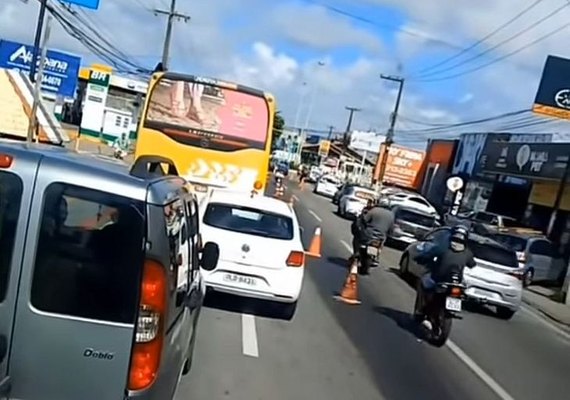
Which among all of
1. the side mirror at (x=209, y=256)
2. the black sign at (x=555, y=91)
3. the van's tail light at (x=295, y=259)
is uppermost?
the black sign at (x=555, y=91)

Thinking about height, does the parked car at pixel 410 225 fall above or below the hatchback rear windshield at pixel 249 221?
below

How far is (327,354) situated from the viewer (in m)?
10.2

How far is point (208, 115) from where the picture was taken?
17672 millimetres

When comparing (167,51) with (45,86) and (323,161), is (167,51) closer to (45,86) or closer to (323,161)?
(45,86)

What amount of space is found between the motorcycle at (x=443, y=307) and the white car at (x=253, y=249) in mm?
1967

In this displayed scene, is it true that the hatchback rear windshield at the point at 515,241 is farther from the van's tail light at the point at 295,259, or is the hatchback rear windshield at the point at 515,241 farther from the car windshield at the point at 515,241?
the van's tail light at the point at 295,259

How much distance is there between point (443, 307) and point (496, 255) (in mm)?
5583

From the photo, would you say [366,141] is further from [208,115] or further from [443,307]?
[443,307]

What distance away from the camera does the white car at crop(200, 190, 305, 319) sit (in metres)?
11.6

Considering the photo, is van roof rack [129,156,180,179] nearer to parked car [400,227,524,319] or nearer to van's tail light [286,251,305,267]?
van's tail light [286,251,305,267]

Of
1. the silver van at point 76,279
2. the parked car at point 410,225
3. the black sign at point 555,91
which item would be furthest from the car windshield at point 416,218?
the silver van at point 76,279

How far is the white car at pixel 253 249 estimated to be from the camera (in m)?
11.6

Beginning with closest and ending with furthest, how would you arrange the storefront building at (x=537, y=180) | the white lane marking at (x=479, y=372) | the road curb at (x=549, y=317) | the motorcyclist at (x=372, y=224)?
the white lane marking at (x=479, y=372)
the motorcyclist at (x=372, y=224)
the road curb at (x=549, y=317)
the storefront building at (x=537, y=180)

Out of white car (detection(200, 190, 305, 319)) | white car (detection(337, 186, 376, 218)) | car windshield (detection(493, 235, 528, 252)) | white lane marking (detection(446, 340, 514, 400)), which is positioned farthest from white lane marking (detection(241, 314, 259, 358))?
white car (detection(337, 186, 376, 218))
